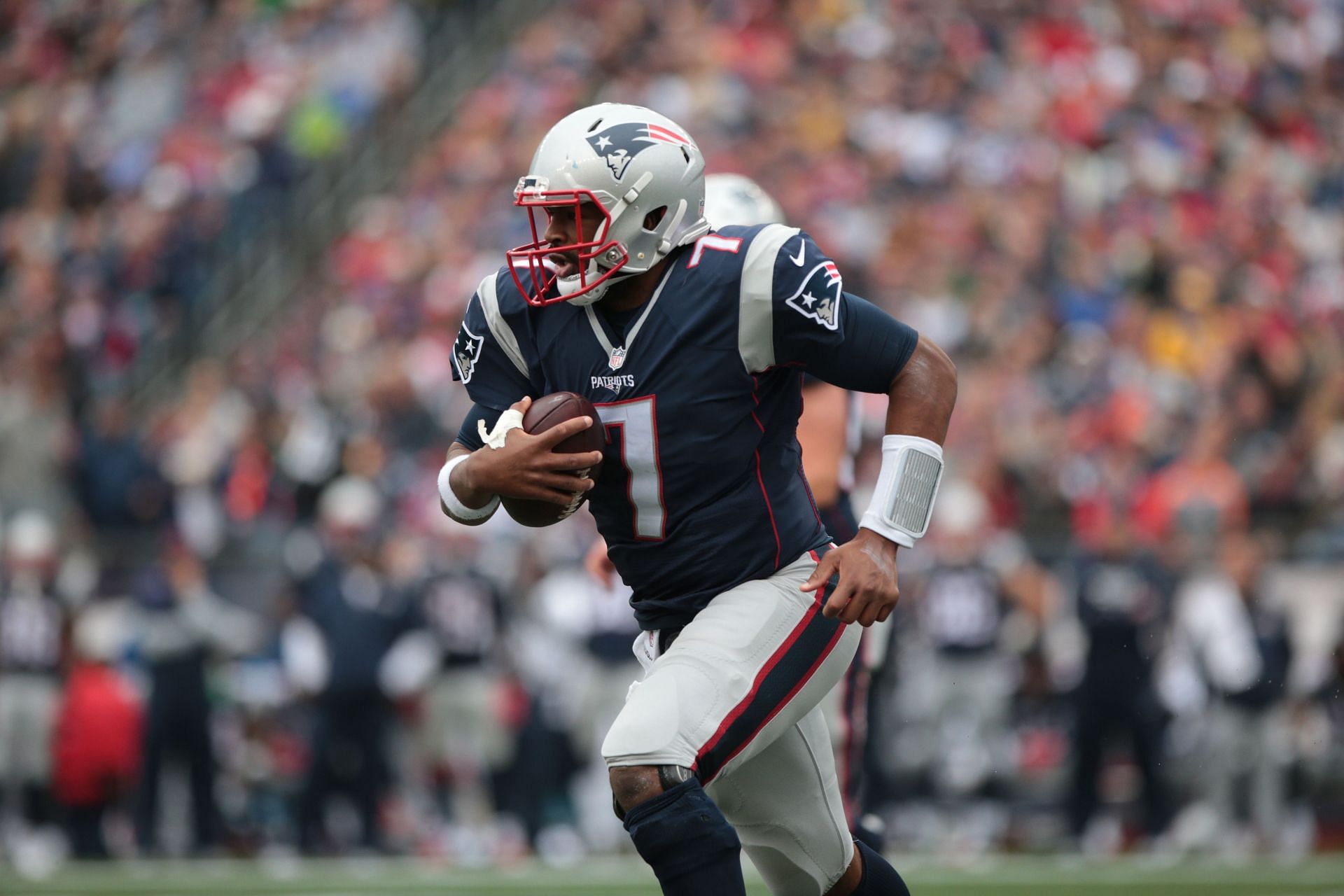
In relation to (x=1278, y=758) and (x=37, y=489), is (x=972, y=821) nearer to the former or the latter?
(x=1278, y=758)

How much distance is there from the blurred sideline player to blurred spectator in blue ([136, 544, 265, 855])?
17.6 ft

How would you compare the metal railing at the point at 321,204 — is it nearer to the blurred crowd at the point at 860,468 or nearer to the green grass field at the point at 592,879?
the blurred crowd at the point at 860,468

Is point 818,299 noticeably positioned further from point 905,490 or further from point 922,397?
point 905,490

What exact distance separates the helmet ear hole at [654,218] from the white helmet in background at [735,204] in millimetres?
1164

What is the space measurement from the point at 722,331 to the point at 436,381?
7951 millimetres

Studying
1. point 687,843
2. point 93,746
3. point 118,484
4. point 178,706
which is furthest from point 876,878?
point 118,484

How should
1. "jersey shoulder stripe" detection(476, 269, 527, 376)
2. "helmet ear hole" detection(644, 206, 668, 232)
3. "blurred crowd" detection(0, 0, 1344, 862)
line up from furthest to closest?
1. "blurred crowd" detection(0, 0, 1344, 862)
2. "jersey shoulder stripe" detection(476, 269, 527, 376)
3. "helmet ear hole" detection(644, 206, 668, 232)

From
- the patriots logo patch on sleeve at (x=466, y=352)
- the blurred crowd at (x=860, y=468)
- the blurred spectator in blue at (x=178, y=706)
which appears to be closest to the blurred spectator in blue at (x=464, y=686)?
the blurred crowd at (x=860, y=468)

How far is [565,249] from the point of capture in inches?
141

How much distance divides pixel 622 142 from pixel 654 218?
0.52 ft

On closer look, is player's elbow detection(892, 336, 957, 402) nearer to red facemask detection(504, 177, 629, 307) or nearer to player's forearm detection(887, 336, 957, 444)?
player's forearm detection(887, 336, 957, 444)

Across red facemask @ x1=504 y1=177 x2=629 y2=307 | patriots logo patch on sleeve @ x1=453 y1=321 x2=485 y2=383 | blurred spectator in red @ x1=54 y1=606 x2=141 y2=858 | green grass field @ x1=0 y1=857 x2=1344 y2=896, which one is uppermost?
red facemask @ x1=504 y1=177 x2=629 y2=307

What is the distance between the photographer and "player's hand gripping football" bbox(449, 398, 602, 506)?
11.4ft

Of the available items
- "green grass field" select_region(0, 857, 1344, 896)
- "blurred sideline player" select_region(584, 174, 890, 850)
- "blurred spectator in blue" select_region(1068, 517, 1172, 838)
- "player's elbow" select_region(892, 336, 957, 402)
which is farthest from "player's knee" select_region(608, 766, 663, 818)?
"blurred spectator in blue" select_region(1068, 517, 1172, 838)
